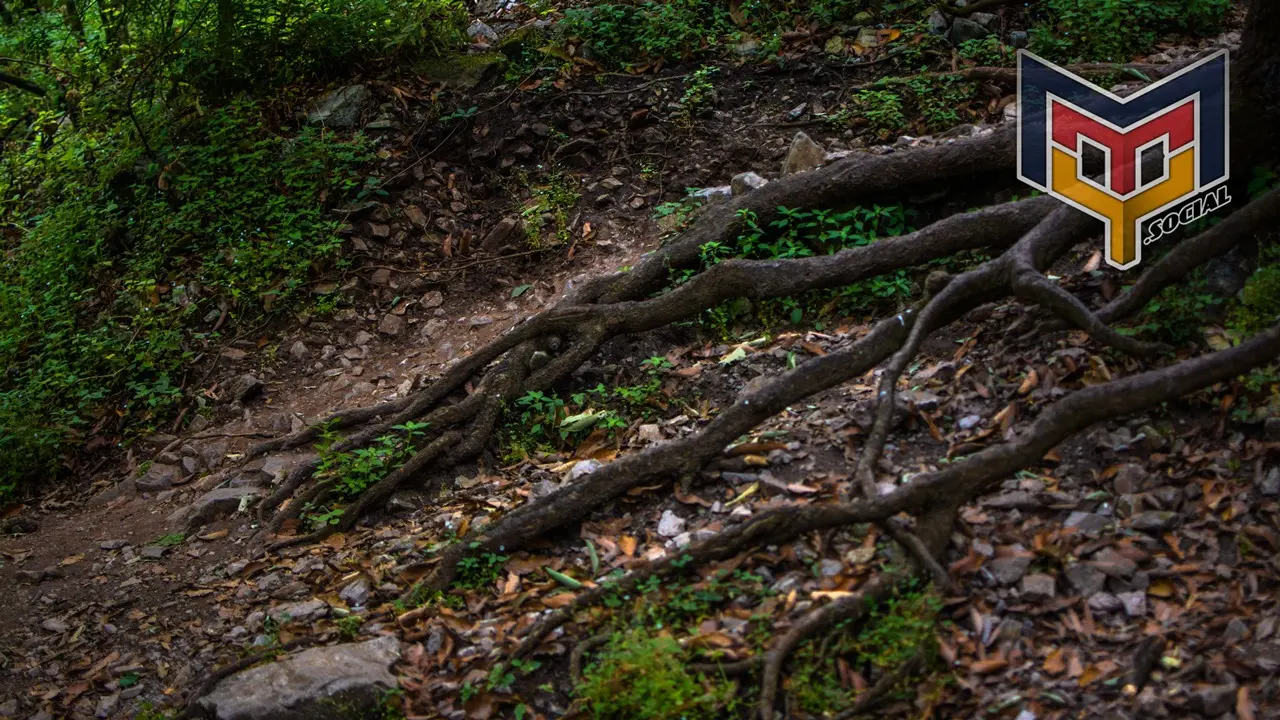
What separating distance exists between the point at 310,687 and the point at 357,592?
2.35ft

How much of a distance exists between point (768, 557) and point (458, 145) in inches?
190

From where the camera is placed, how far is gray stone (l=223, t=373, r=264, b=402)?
6.48m

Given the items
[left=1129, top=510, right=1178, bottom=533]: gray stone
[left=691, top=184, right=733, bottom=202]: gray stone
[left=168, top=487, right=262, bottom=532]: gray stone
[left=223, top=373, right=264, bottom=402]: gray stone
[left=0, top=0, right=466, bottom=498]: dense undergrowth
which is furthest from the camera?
[left=0, top=0, right=466, bottom=498]: dense undergrowth

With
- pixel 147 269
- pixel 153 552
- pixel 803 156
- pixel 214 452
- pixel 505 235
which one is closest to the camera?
pixel 153 552

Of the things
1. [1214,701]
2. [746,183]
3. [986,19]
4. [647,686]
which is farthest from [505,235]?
[1214,701]

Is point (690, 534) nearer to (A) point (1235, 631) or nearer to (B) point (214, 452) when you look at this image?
(A) point (1235, 631)

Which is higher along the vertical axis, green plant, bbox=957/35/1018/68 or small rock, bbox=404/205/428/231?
green plant, bbox=957/35/1018/68

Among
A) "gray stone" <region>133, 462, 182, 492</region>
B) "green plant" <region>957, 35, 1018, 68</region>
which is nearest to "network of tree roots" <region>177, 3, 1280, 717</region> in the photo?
"gray stone" <region>133, 462, 182, 492</region>

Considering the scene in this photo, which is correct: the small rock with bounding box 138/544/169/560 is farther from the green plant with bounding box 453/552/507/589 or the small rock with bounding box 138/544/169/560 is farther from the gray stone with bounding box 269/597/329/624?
the green plant with bounding box 453/552/507/589

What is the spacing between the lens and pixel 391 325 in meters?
6.76

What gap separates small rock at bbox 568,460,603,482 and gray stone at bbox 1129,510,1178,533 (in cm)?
216

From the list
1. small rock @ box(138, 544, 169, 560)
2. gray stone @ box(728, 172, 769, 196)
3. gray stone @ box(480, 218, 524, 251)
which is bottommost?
small rock @ box(138, 544, 169, 560)

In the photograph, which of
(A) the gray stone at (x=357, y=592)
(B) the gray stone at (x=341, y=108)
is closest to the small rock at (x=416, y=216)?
(B) the gray stone at (x=341, y=108)

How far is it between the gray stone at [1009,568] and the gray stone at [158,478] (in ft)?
14.7
